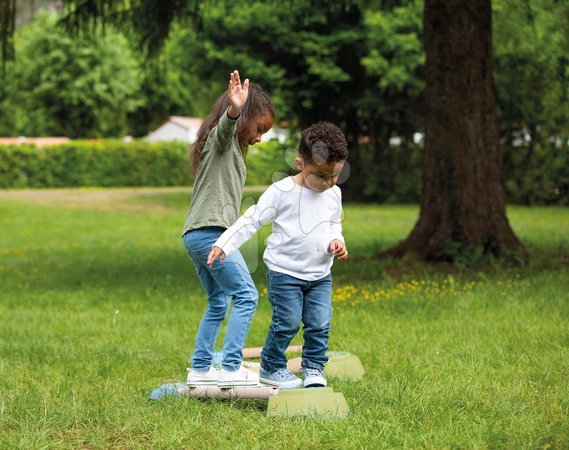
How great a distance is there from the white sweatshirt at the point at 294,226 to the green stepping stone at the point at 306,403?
2.02ft

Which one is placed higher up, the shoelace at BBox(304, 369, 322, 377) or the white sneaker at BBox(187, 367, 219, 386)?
the shoelace at BBox(304, 369, 322, 377)

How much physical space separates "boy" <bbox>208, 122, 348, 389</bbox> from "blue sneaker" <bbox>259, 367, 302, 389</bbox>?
0.44 ft

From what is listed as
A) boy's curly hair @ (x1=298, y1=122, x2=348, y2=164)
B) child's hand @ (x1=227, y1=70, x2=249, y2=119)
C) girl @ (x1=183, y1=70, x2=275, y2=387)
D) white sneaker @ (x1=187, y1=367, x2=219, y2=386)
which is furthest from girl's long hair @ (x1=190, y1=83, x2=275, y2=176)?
white sneaker @ (x1=187, y1=367, x2=219, y2=386)

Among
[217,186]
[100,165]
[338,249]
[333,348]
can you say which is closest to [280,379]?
[338,249]

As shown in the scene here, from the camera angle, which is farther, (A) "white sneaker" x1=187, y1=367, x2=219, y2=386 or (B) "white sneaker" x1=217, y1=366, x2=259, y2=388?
(A) "white sneaker" x1=187, y1=367, x2=219, y2=386

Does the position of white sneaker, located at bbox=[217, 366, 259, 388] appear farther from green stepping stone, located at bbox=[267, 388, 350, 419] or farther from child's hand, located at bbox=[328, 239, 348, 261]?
child's hand, located at bbox=[328, 239, 348, 261]

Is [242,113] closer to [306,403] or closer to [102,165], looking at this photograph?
[306,403]

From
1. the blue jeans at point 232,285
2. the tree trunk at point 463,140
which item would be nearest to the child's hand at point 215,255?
the blue jeans at point 232,285

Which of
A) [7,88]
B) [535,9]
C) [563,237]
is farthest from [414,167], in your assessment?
[7,88]

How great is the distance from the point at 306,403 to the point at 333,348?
2.14 metres

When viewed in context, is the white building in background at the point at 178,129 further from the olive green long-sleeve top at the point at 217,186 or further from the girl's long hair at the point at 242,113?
the olive green long-sleeve top at the point at 217,186

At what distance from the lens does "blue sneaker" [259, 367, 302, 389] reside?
5.09 metres

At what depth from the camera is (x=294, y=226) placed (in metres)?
4.88

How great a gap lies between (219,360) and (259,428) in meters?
1.20
